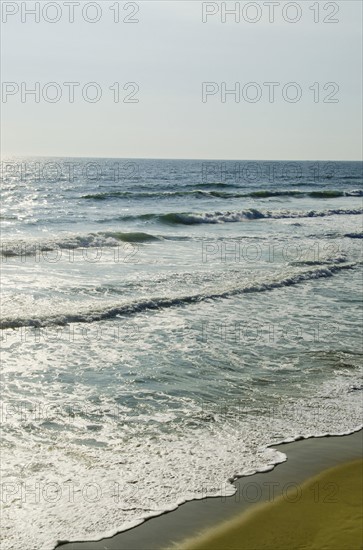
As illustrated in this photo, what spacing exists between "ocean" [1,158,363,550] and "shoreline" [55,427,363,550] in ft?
0.36

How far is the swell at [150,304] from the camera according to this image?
12680mm

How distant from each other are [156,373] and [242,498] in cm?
386

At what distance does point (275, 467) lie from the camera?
22.3 ft

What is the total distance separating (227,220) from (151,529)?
3324 centimetres

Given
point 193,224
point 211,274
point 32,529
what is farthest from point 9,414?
point 193,224

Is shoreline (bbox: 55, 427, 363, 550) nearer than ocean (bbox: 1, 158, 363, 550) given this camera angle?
Yes

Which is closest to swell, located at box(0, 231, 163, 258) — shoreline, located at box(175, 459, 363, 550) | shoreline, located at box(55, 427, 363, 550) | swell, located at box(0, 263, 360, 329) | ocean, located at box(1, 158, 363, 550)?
ocean, located at box(1, 158, 363, 550)

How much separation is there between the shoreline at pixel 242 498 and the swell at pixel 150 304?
6.71 meters

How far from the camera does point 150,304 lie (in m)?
14.6

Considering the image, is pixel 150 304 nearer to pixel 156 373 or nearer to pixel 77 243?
pixel 156 373

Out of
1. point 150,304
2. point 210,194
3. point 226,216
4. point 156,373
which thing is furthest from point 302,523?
point 210,194

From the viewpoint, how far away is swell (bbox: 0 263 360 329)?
1268 centimetres

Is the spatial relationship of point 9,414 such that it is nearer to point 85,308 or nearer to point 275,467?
point 275,467

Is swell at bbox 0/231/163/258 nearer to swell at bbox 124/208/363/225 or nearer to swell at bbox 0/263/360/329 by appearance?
swell at bbox 124/208/363/225
